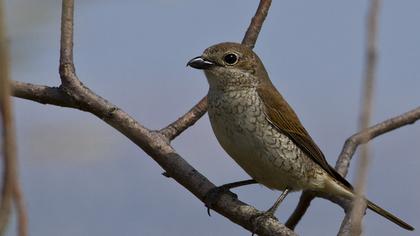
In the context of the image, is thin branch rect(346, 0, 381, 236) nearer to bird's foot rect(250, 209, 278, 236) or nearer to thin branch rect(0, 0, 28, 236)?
thin branch rect(0, 0, 28, 236)

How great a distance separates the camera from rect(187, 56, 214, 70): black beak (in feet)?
15.3

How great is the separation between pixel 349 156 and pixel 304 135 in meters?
0.34

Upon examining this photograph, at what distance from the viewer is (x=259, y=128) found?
459 centimetres

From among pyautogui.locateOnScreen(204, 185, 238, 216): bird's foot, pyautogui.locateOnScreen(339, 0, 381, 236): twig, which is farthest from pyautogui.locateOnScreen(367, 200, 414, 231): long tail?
pyautogui.locateOnScreen(339, 0, 381, 236): twig

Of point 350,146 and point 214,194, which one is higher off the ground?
point 350,146

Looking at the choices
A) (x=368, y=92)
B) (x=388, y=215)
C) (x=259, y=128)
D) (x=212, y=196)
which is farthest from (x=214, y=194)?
(x=368, y=92)

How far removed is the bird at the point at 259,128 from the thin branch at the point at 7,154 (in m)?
3.23

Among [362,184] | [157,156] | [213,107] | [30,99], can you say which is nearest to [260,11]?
[213,107]

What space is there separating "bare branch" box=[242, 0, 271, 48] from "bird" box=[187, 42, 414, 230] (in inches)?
12.0

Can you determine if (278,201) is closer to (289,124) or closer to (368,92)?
(289,124)

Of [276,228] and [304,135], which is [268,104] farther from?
[276,228]

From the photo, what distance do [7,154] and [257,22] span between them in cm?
331

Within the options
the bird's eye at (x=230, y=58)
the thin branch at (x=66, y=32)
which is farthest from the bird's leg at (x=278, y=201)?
the thin branch at (x=66, y=32)

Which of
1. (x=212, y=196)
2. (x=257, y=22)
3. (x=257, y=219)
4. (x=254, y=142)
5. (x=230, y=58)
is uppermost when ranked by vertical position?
(x=230, y=58)
